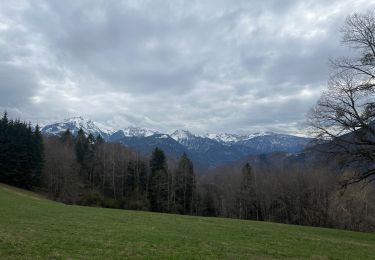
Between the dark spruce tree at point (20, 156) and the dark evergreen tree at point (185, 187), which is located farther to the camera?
the dark evergreen tree at point (185, 187)

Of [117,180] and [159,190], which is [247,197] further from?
[117,180]

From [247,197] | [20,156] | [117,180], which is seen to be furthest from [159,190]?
[20,156]

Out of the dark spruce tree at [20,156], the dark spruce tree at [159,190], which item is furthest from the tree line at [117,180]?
the dark spruce tree at [20,156]

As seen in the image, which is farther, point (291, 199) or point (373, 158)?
point (291, 199)

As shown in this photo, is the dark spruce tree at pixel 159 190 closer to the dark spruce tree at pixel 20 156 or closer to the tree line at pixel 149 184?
the tree line at pixel 149 184

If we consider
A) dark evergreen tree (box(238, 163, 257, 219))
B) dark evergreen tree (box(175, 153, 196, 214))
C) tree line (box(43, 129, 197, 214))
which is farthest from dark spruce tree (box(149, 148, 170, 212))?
dark evergreen tree (box(238, 163, 257, 219))

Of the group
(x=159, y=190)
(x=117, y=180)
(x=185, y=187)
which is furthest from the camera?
(x=117, y=180)

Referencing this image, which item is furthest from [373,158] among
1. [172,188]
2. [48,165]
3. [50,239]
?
[48,165]

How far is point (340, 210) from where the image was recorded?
56.2m

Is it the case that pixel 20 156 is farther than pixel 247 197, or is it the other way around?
pixel 247 197

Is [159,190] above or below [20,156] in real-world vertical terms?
below

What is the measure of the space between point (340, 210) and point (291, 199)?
19.1 m

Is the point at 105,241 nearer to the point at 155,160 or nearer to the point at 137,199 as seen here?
the point at 137,199

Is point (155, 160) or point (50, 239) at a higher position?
point (155, 160)
